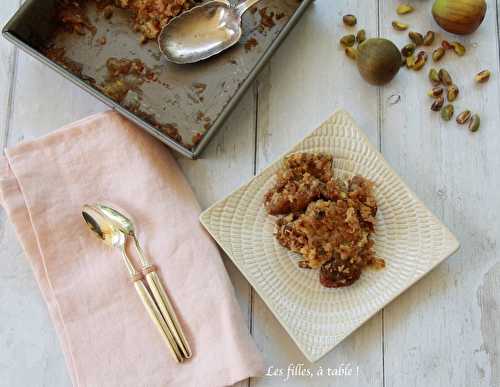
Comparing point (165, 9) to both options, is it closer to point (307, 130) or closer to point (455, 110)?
point (307, 130)

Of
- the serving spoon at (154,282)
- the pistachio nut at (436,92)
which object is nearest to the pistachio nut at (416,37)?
the pistachio nut at (436,92)

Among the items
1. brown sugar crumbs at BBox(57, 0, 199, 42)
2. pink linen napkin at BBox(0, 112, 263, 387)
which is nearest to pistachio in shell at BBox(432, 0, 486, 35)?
brown sugar crumbs at BBox(57, 0, 199, 42)

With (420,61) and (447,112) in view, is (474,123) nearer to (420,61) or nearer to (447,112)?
(447,112)

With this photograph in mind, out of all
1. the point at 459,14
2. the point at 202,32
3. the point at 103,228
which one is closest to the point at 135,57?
the point at 202,32

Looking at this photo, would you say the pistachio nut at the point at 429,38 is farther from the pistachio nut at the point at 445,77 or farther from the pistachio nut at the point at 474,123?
the pistachio nut at the point at 474,123

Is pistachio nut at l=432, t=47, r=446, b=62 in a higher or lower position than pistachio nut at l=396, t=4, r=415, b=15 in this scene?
lower

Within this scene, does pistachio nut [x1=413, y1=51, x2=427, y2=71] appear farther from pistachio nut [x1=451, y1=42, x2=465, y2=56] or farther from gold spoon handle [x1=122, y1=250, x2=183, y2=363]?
gold spoon handle [x1=122, y1=250, x2=183, y2=363]

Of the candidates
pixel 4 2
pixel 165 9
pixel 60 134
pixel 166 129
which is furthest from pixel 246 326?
pixel 4 2
